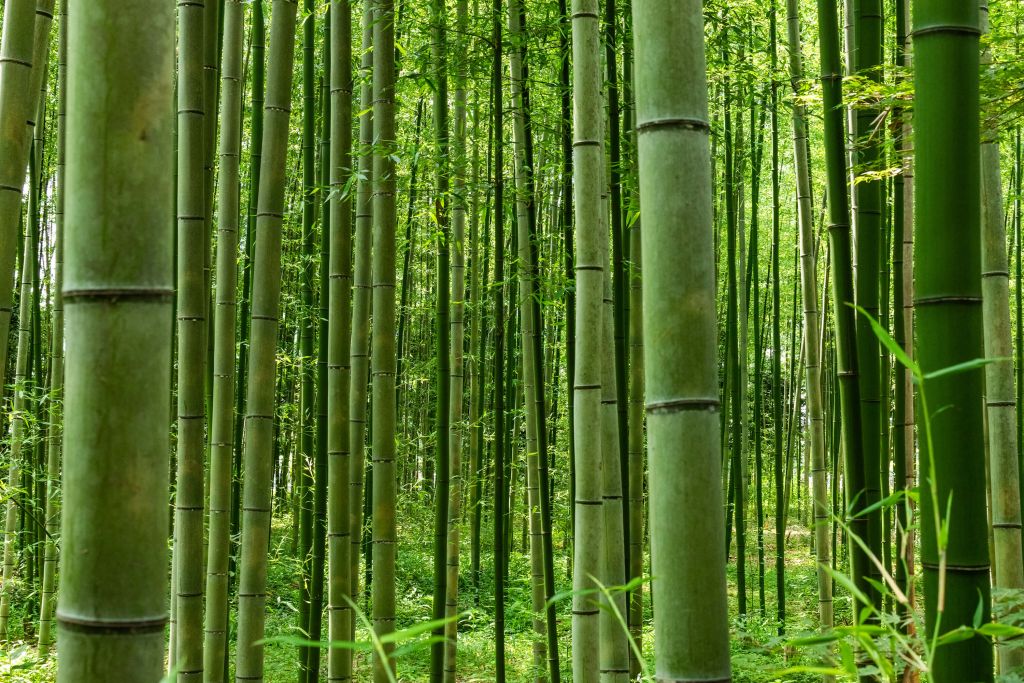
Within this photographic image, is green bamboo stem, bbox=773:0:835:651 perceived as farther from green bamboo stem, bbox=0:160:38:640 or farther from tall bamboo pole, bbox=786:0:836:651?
green bamboo stem, bbox=0:160:38:640

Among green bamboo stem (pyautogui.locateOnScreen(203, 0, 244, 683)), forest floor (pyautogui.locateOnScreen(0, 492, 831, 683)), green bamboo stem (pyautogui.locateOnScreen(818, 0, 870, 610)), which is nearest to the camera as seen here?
green bamboo stem (pyautogui.locateOnScreen(818, 0, 870, 610))

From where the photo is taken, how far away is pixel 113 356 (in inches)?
35.5

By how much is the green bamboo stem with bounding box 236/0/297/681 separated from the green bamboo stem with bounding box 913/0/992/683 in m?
2.00

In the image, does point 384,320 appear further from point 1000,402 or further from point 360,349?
point 1000,402

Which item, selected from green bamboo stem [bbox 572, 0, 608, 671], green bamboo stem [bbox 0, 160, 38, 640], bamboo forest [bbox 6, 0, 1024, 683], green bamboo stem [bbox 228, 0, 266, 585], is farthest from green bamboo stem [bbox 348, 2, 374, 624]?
green bamboo stem [bbox 0, 160, 38, 640]

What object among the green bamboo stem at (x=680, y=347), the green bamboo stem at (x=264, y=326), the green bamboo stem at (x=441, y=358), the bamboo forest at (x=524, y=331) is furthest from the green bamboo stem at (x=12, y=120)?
the green bamboo stem at (x=441, y=358)

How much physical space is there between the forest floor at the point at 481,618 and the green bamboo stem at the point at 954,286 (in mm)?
3533

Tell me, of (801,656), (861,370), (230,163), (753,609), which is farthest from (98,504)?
(753,609)

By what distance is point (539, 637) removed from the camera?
5.65m

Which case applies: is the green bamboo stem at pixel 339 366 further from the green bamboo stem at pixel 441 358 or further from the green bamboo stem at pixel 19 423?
the green bamboo stem at pixel 19 423

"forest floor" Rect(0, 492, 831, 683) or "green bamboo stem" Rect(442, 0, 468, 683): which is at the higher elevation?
"green bamboo stem" Rect(442, 0, 468, 683)

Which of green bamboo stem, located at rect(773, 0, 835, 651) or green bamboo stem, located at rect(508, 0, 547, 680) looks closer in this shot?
green bamboo stem, located at rect(508, 0, 547, 680)

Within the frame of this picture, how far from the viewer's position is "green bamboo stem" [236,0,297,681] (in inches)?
112

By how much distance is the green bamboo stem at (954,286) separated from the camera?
3.86 ft
